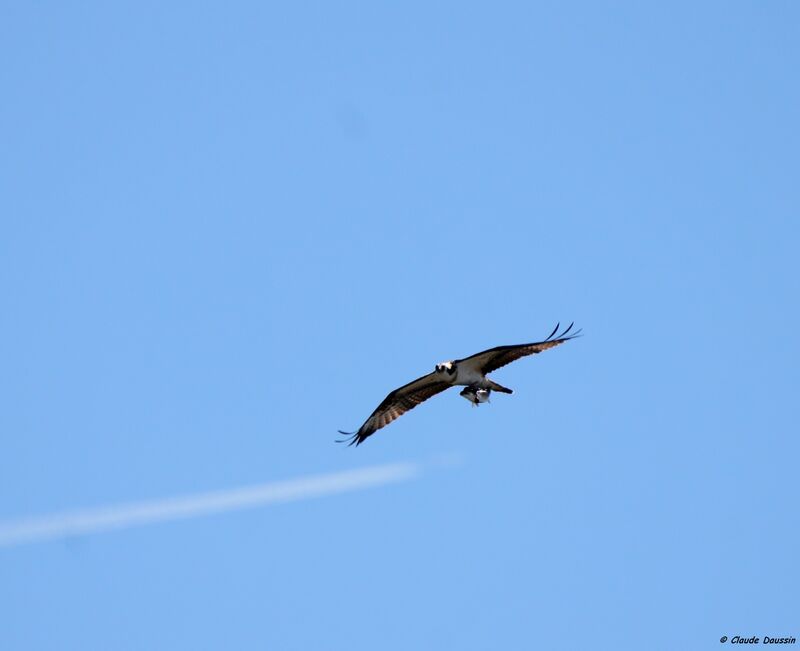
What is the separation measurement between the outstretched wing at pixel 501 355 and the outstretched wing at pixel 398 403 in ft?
4.71

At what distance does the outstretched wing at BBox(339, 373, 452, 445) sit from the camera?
29094mm

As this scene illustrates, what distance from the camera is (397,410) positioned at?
29812 millimetres

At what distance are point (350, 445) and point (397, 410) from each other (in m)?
1.40

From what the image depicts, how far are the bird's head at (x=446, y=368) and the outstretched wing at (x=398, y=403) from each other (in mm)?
800

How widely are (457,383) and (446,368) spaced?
67cm

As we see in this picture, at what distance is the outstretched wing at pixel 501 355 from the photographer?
2680 centimetres

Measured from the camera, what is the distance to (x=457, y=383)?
2838 cm

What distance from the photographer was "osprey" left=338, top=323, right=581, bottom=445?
27.1m

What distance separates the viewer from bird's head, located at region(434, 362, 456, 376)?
27.9m

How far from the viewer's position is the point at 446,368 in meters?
27.9

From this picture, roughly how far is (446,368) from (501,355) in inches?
53.0

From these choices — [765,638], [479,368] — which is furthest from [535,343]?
[765,638]

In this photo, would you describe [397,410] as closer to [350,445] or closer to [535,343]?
[350,445]

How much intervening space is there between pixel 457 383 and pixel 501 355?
5.09ft
